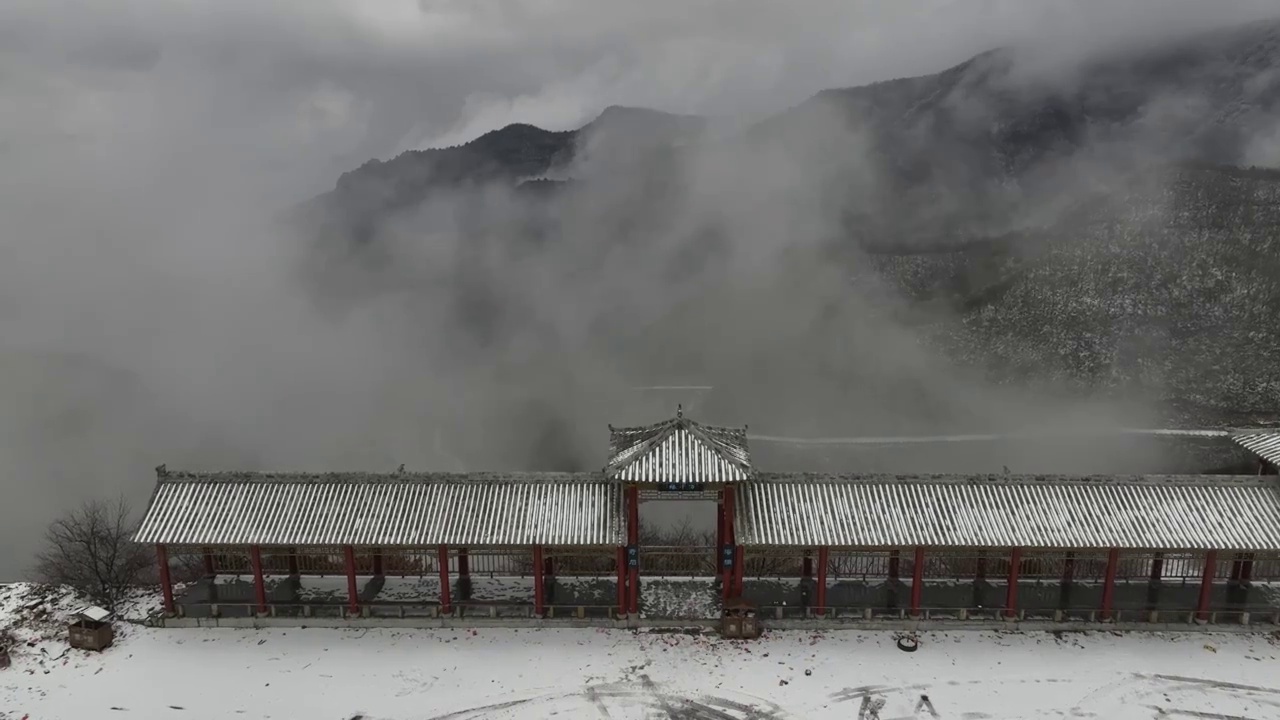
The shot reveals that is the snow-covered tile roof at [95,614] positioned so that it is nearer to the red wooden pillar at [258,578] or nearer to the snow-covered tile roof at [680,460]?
the red wooden pillar at [258,578]

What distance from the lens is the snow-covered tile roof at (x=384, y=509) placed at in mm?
22016

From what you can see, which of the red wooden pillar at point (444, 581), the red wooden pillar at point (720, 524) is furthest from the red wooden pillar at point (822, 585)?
the red wooden pillar at point (444, 581)

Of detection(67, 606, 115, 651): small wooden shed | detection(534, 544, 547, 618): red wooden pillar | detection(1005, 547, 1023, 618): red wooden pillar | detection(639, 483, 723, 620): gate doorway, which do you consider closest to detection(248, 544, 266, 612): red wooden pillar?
detection(67, 606, 115, 651): small wooden shed

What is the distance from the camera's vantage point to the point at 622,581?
2270cm

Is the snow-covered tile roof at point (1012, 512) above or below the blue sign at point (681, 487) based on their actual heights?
below

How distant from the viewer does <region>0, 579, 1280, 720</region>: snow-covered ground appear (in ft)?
63.6

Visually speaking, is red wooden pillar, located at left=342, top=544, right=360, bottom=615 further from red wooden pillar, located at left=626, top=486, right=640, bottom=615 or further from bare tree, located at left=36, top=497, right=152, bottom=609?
red wooden pillar, located at left=626, top=486, right=640, bottom=615

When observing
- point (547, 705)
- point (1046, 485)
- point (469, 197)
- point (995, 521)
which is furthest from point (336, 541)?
point (469, 197)

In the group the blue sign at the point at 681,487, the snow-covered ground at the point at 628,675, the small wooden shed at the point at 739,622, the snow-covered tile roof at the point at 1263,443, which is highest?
the snow-covered tile roof at the point at 1263,443

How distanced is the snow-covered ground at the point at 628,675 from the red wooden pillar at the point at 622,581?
2.92 feet

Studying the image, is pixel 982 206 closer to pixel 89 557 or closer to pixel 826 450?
pixel 826 450

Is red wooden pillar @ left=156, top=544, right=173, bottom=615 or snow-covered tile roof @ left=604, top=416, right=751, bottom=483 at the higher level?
snow-covered tile roof @ left=604, top=416, right=751, bottom=483

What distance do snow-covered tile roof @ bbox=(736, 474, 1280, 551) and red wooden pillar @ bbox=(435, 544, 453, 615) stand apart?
871 cm

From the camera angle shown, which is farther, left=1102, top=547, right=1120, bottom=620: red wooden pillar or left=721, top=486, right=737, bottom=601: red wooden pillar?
left=721, top=486, right=737, bottom=601: red wooden pillar
